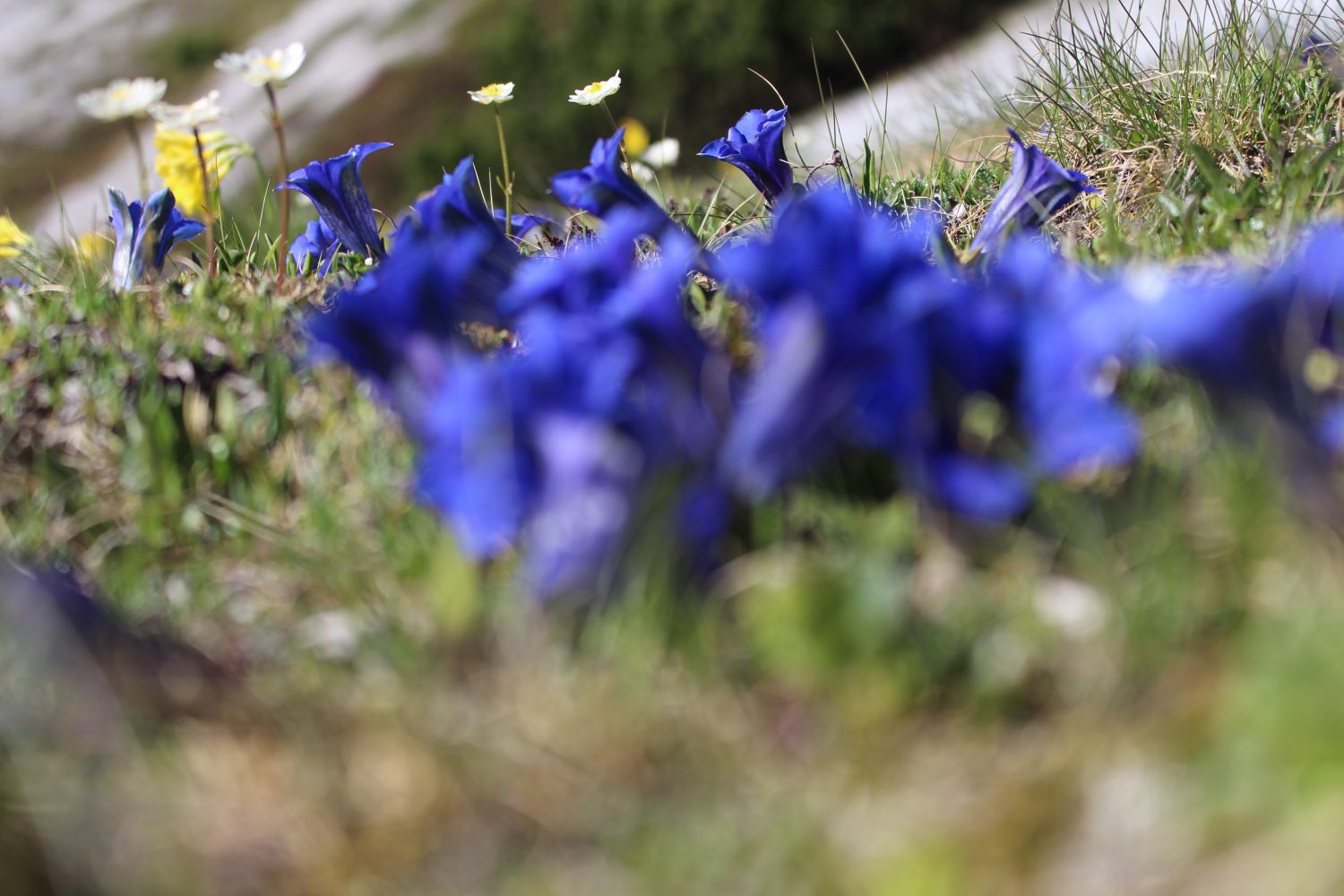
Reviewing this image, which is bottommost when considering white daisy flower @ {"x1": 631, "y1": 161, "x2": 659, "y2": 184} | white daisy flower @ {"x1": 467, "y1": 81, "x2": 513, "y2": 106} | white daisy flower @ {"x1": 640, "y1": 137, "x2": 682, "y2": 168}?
white daisy flower @ {"x1": 631, "y1": 161, "x2": 659, "y2": 184}

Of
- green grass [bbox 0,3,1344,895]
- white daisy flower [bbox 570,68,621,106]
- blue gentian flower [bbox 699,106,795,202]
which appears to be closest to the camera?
green grass [bbox 0,3,1344,895]

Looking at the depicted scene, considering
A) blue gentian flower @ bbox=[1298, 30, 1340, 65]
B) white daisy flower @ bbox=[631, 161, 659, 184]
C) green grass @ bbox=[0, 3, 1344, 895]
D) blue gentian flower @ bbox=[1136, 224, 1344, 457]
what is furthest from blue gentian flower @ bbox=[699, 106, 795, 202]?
blue gentian flower @ bbox=[1298, 30, 1340, 65]

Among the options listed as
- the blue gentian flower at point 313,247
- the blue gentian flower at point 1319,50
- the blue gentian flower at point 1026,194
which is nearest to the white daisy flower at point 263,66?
the blue gentian flower at point 313,247

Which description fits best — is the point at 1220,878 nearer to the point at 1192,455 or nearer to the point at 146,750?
the point at 1192,455

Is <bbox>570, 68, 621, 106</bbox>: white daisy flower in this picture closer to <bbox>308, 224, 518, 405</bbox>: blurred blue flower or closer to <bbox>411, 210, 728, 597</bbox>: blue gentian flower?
<bbox>308, 224, 518, 405</bbox>: blurred blue flower

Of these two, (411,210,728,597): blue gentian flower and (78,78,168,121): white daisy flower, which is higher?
(78,78,168,121): white daisy flower

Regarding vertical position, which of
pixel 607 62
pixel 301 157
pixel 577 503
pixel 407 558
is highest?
pixel 577 503

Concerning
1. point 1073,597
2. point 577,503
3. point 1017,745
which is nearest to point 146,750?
point 577,503
